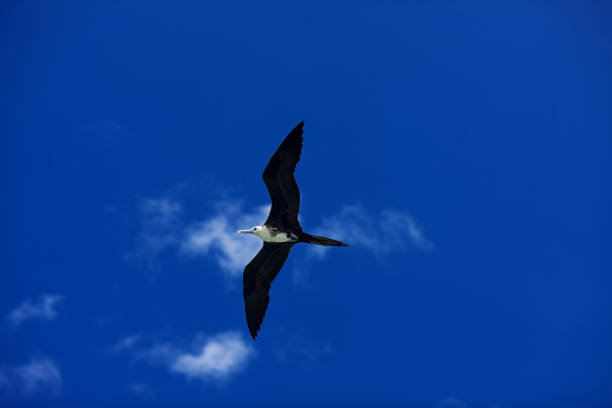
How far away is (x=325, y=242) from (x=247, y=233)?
2646mm

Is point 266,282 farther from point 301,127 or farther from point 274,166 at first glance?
point 301,127

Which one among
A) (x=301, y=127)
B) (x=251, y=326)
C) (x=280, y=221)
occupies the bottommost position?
(x=251, y=326)

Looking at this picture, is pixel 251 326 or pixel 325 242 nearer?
pixel 325 242

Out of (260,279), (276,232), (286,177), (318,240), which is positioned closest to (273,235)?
(276,232)

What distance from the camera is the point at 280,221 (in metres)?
17.0

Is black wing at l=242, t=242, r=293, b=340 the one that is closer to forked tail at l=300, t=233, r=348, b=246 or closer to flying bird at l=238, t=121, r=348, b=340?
flying bird at l=238, t=121, r=348, b=340

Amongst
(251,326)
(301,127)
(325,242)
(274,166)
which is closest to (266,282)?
(251,326)

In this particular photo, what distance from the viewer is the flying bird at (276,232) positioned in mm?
16172

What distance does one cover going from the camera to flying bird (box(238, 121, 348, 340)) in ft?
53.1

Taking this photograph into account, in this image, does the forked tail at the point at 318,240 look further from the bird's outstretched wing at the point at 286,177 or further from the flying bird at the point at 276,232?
the bird's outstretched wing at the point at 286,177

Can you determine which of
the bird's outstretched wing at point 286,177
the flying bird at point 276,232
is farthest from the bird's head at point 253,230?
the bird's outstretched wing at point 286,177

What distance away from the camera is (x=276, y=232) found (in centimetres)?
1709

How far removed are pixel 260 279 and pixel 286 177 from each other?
12.8 feet

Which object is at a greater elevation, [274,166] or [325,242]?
[274,166]
